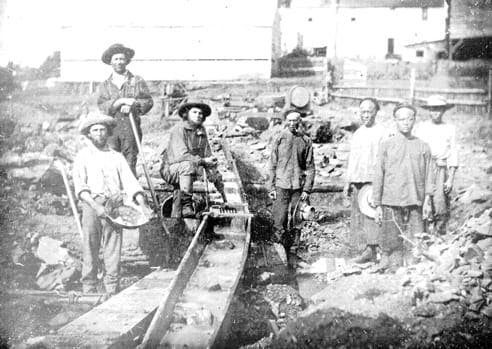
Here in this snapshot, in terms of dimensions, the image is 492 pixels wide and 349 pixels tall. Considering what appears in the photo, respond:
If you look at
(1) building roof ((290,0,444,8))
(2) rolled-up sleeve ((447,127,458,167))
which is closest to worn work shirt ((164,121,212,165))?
(2) rolled-up sleeve ((447,127,458,167))

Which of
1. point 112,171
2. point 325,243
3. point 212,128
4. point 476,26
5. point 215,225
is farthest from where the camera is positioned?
point 212,128

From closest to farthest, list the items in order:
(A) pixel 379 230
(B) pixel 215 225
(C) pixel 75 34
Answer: (A) pixel 379 230 → (B) pixel 215 225 → (C) pixel 75 34

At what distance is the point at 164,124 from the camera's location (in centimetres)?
1616

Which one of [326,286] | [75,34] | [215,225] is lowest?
[326,286]

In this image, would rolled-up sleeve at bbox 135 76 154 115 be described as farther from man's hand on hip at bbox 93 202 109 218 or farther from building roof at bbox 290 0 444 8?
building roof at bbox 290 0 444 8

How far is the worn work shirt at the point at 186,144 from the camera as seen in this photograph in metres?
5.83

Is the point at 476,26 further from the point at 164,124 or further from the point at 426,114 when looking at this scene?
the point at 164,124

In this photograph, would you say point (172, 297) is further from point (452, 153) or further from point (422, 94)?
point (422, 94)

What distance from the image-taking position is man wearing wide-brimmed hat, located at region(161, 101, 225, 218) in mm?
5711

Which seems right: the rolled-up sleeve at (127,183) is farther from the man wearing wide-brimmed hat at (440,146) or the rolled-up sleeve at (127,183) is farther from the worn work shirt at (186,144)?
the man wearing wide-brimmed hat at (440,146)

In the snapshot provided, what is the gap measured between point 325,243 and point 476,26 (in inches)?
373

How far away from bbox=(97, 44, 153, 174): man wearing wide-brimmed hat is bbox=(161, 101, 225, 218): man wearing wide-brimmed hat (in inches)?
21.8

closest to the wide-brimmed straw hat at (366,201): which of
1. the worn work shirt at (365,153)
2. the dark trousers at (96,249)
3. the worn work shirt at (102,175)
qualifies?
the worn work shirt at (365,153)

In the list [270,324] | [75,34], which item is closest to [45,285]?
[270,324]
